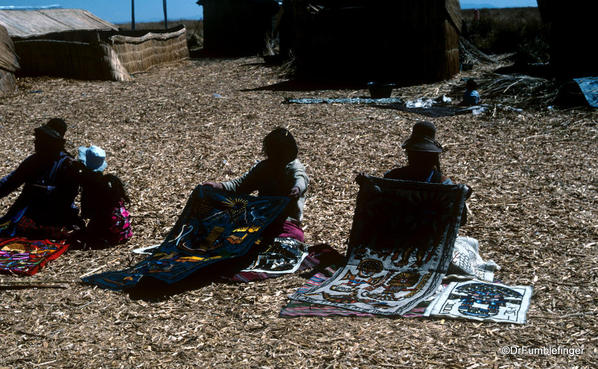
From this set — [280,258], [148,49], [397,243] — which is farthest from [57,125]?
[148,49]

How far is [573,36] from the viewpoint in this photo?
1616 centimetres

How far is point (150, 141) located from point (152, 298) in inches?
235

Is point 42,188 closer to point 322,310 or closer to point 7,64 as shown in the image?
point 322,310

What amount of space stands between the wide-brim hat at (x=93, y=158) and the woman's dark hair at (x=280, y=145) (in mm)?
1583

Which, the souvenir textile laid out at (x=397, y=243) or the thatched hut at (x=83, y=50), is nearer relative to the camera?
the souvenir textile laid out at (x=397, y=243)

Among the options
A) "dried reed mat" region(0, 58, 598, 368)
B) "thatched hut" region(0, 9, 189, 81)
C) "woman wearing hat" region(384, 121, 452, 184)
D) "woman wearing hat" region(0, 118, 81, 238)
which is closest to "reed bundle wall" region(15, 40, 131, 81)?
"thatched hut" region(0, 9, 189, 81)

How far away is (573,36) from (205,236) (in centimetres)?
1409

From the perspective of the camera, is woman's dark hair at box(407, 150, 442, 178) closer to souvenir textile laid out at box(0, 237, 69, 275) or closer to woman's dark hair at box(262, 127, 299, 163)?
woman's dark hair at box(262, 127, 299, 163)

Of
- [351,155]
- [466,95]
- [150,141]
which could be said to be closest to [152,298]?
[351,155]

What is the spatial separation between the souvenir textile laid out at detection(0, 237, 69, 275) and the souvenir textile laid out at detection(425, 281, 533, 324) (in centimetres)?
338

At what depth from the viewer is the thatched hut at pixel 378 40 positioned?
15.8 metres

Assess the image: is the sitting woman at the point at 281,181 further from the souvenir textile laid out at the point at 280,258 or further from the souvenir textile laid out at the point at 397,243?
the souvenir textile laid out at the point at 397,243

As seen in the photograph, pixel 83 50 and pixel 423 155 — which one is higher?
pixel 83 50

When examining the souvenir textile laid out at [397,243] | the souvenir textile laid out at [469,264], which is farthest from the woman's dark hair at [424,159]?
the souvenir textile laid out at [469,264]
